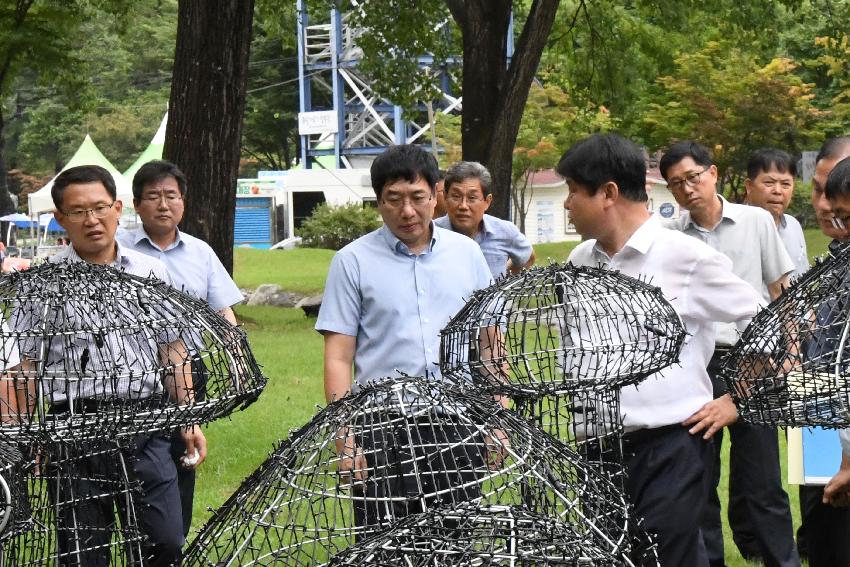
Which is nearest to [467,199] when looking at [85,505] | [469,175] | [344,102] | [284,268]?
[469,175]

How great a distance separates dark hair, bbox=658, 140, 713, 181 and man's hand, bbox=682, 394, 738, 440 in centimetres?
204

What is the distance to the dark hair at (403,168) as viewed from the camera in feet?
14.4

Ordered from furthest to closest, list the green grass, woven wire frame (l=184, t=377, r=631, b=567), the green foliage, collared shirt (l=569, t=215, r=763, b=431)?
the green grass < the green foliage < collared shirt (l=569, t=215, r=763, b=431) < woven wire frame (l=184, t=377, r=631, b=567)

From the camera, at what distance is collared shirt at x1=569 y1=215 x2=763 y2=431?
13.0 ft

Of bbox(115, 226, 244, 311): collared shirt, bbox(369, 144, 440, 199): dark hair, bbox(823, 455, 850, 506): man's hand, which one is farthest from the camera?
bbox(115, 226, 244, 311): collared shirt

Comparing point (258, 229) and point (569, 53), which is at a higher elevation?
point (569, 53)

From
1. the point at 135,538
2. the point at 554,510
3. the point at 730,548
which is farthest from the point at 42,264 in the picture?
the point at 730,548

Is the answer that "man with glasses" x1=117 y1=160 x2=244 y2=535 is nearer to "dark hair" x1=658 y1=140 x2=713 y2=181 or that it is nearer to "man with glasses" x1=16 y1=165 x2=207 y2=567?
"man with glasses" x1=16 y1=165 x2=207 y2=567

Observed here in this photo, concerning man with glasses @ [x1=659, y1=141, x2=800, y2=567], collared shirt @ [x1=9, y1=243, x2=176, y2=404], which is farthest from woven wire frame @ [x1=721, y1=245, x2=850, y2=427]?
man with glasses @ [x1=659, y1=141, x2=800, y2=567]

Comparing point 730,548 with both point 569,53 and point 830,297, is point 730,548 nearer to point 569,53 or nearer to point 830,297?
point 830,297

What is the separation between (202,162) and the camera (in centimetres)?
911

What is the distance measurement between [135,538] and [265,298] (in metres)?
18.6

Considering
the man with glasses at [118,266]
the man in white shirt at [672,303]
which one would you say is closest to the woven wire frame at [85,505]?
the man with glasses at [118,266]

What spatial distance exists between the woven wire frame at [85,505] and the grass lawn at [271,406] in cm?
30
